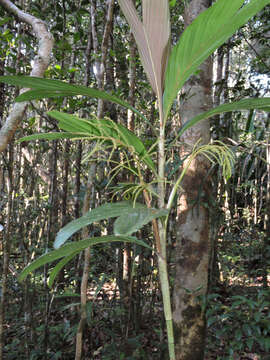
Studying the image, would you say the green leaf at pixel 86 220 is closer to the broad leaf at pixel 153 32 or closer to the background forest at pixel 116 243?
the broad leaf at pixel 153 32

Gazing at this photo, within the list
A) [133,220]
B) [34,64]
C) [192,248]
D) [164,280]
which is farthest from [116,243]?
[133,220]

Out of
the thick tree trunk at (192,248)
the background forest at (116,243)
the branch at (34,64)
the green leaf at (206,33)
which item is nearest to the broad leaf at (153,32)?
the green leaf at (206,33)

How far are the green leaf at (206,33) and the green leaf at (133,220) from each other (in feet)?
1.11

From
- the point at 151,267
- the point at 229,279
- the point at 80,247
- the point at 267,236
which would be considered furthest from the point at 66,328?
the point at 229,279

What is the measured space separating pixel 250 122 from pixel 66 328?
2.22 m

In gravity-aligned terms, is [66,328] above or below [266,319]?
below

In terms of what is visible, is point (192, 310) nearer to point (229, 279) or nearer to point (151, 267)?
point (151, 267)

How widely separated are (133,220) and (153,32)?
473 mm

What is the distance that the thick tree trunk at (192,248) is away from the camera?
1.75 metres

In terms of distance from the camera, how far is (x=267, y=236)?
248 centimetres

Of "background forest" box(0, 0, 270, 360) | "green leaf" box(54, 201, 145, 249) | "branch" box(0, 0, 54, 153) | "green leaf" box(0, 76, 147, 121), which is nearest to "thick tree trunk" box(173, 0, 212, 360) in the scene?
"background forest" box(0, 0, 270, 360)

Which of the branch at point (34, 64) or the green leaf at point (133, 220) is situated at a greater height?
the branch at point (34, 64)

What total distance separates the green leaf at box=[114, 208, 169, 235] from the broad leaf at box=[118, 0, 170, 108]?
36 cm

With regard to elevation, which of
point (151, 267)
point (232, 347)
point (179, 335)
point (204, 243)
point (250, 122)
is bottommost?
point (232, 347)
